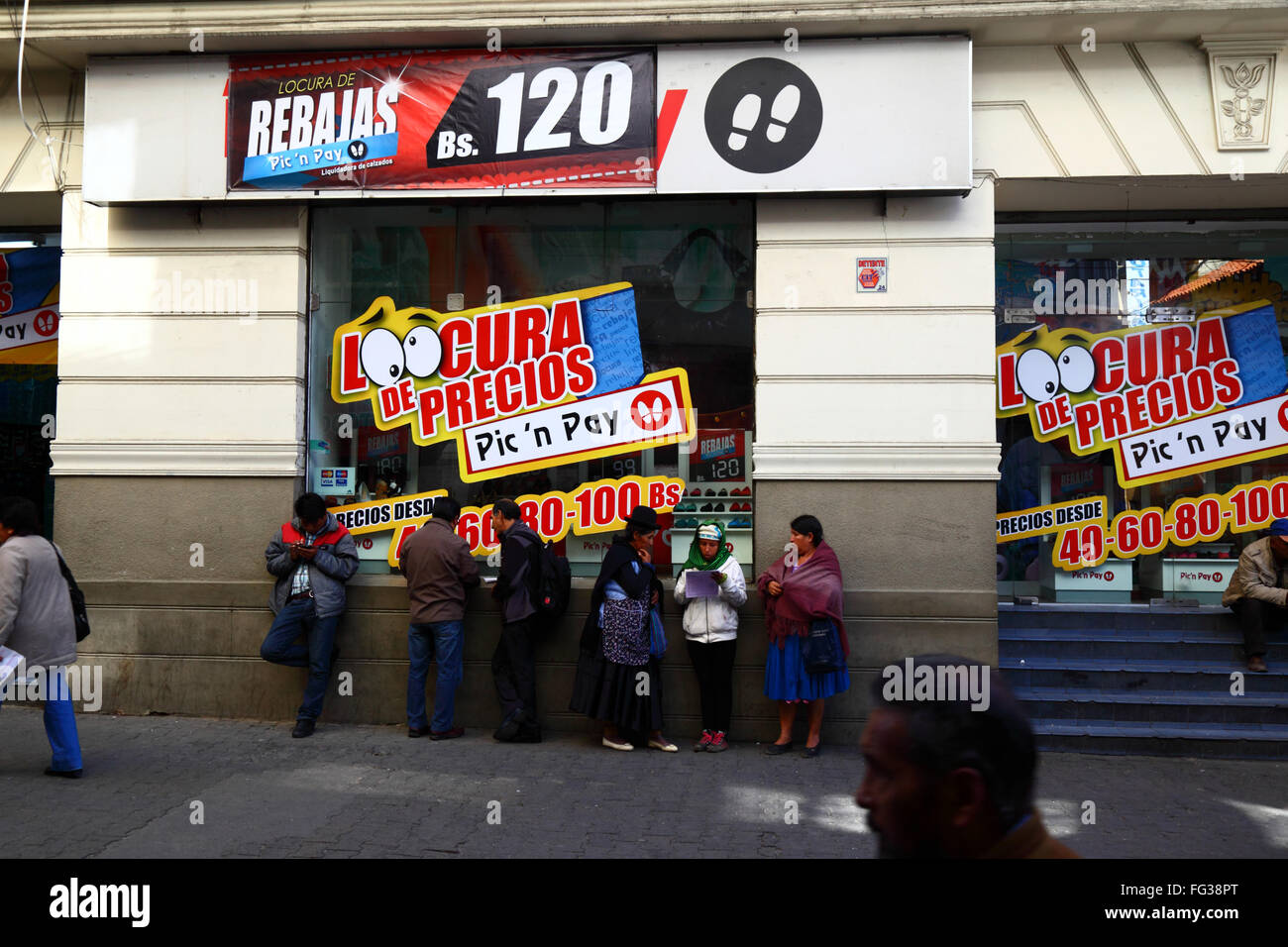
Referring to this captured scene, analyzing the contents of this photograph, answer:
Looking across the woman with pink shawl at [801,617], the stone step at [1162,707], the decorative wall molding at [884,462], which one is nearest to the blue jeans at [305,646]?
the woman with pink shawl at [801,617]

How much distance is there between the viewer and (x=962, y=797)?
6.60 ft

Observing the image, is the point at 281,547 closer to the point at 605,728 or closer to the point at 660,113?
the point at 605,728

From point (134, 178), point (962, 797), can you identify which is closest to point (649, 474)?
point (134, 178)

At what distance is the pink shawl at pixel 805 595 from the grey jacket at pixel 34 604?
16.1ft

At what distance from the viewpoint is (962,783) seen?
2010mm

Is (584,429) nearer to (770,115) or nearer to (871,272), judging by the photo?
(871,272)

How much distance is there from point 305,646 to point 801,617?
13.0ft

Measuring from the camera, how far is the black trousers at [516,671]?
27.0 ft

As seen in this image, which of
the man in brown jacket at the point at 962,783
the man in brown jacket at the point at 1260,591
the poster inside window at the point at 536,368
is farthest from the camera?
the poster inside window at the point at 536,368

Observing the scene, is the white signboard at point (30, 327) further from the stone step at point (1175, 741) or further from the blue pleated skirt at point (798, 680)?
the stone step at point (1175, 741)

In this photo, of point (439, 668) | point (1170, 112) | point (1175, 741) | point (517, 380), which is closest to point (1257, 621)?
point (1175, 741)

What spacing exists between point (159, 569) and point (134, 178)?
3295 mm

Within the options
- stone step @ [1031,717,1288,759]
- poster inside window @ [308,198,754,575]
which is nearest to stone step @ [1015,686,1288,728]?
stone step @ [1031,717,1288,759]

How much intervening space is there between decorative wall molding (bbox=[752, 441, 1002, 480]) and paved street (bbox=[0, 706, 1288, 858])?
2.20 m
